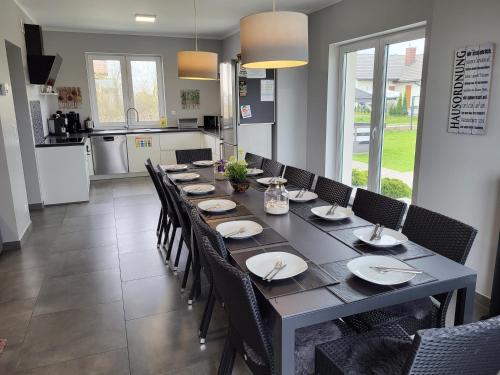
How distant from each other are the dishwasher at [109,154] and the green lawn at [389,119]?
4.25 meters

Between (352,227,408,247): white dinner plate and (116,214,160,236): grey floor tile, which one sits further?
(116,214,160,236): grey floor tile

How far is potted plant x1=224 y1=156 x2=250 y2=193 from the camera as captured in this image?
286 cm

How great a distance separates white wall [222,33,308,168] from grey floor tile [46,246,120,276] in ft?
→ 8.39

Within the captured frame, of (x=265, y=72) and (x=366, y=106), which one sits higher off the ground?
(x=265, y=72)

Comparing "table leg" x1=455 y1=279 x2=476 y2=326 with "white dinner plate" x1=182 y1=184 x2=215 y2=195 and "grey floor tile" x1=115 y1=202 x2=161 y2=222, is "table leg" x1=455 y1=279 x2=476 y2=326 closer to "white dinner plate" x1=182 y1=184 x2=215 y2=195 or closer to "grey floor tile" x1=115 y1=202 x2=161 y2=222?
"white dinner plate" x1=182 y1=184 x2=215 y2=195

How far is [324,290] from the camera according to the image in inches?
57.8

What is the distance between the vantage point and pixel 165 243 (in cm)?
381

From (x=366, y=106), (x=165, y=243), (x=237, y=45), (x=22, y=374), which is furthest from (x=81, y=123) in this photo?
(x=22, y=374)

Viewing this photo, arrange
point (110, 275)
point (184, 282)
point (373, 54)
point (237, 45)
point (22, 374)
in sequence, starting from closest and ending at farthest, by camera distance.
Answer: point (22, 374), point (184, 282), point (110, 275), point (373, 54), point (237, 45)

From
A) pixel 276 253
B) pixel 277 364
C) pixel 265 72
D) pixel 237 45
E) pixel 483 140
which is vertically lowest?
pixel 277 364

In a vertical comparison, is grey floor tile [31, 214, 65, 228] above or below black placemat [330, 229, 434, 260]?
below

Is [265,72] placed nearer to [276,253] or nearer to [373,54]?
[373,54]

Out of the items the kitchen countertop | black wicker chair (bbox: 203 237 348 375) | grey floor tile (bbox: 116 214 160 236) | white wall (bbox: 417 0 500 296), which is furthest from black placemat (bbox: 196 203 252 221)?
the kitchen countertop

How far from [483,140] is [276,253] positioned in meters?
1.78
